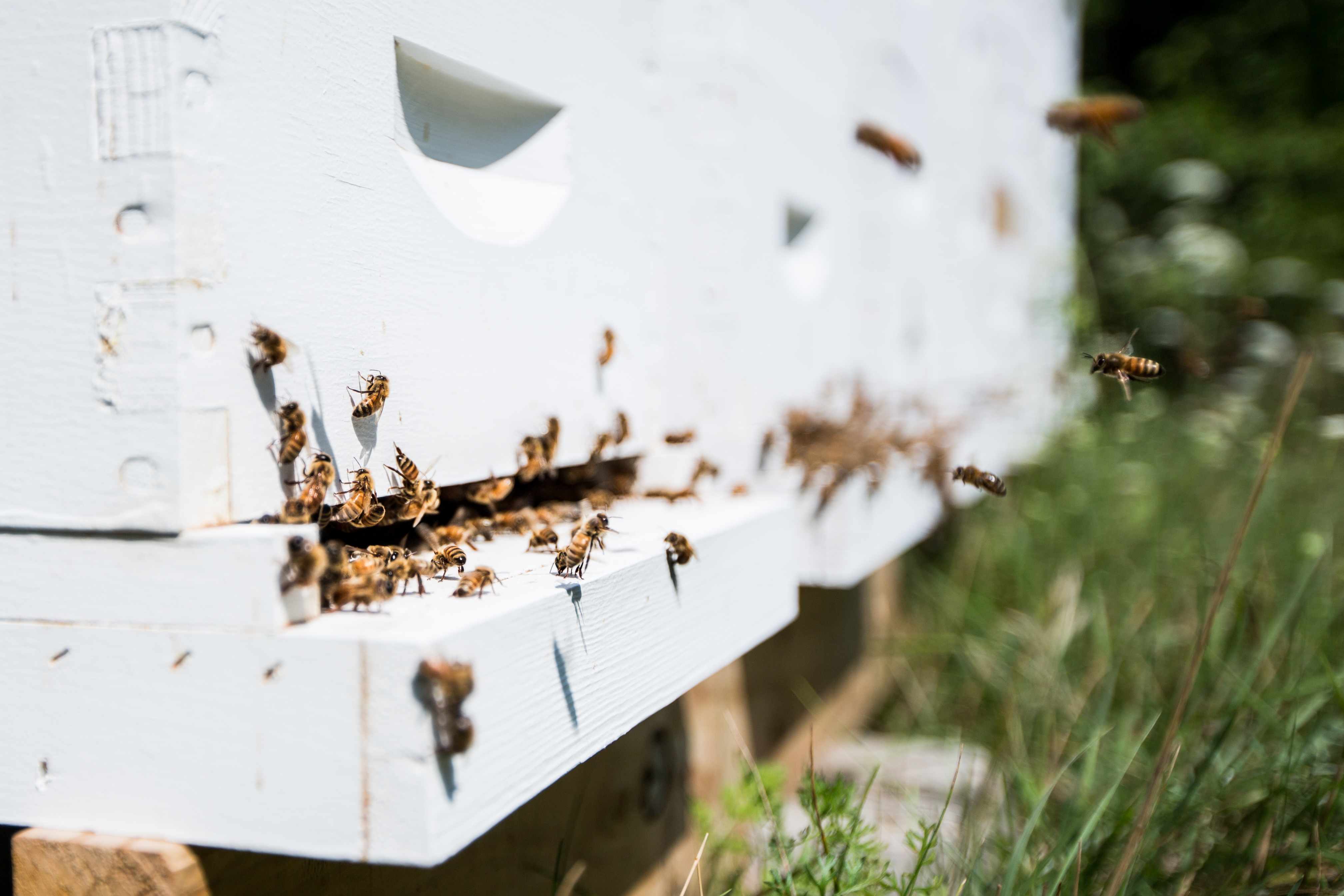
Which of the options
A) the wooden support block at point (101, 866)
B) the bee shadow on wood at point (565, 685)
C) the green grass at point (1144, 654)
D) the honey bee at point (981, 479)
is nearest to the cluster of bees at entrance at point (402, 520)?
the bee shadow on wood at point (565, 685)

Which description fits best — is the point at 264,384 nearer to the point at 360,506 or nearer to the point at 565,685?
the point at 360,506

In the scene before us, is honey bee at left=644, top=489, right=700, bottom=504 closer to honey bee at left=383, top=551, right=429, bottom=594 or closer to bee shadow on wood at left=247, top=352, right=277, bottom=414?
honey bee at left=383, top=551, right=429, bottom=594

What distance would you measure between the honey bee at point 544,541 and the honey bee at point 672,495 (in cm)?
53

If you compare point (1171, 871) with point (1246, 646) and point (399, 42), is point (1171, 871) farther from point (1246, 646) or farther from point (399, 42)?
point (399, 42)

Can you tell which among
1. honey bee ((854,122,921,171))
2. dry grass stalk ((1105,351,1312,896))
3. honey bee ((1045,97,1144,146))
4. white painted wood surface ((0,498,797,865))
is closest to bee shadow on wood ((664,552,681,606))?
white painted wood surface ((0,498,797,865))

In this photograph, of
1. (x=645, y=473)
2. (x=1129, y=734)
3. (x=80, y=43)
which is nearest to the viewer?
(x=80, y=43)

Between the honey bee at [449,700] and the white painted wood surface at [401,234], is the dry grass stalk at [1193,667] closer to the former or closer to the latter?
the honey bee at [449,700]

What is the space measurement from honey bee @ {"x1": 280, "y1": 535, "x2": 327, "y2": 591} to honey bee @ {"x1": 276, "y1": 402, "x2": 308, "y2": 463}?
14cm

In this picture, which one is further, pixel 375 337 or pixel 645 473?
pixel 645 473

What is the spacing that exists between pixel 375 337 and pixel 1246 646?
2.51m

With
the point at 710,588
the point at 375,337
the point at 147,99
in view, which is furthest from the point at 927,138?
the point at 147,99

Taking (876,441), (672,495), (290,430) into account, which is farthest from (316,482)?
(876,441)

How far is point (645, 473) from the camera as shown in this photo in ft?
7.12

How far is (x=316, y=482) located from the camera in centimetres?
110
